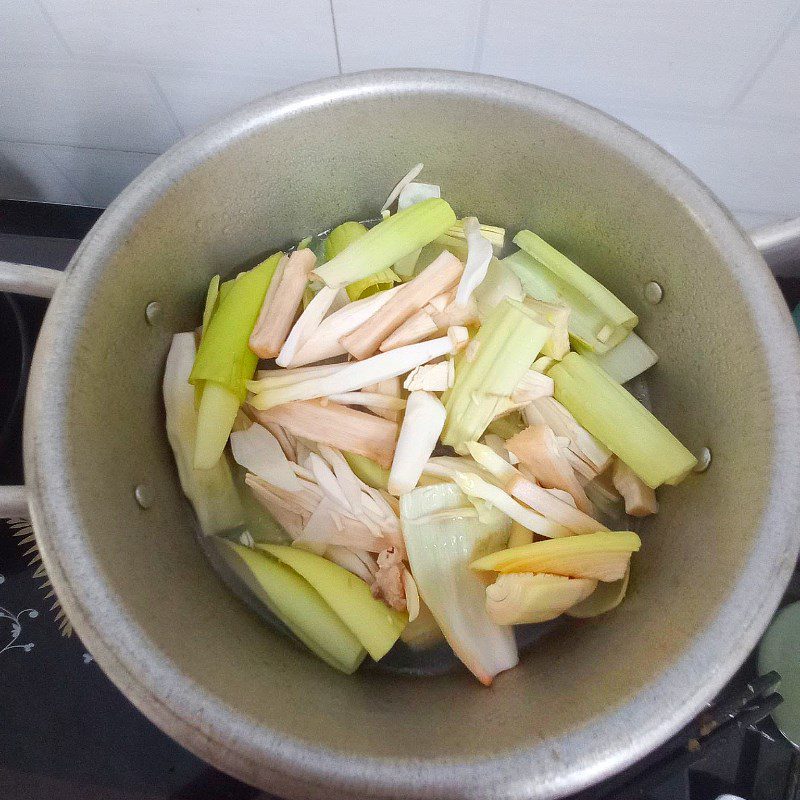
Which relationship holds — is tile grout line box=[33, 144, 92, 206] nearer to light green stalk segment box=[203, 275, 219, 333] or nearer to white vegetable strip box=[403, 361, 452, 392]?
light green stalk segment box=[203, 275, 219, 333]

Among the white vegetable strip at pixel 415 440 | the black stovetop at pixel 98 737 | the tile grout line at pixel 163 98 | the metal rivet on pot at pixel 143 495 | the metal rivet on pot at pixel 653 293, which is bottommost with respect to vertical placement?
the black stovetop at pixel 98 737

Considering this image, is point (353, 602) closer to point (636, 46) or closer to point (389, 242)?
point (389, 242)

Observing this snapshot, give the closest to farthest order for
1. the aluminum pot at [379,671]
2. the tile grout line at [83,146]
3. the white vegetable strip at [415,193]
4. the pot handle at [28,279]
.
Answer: the aluminum pot at [379,671]
the pot handle at [28,279]
the white vegetable strip at [415,193]
the tile grout line at [83,146]

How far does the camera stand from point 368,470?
2.19 ft

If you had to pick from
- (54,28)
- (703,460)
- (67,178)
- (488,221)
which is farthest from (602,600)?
(67,178)

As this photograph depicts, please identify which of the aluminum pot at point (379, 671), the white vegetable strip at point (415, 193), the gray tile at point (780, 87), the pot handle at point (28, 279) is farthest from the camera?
the white vegetable strip at point (415, 193)

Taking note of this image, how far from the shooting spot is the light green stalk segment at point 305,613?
615mm

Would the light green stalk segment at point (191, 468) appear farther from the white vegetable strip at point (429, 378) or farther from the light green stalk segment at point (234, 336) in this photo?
the white vegetable strip at point (429, 378)

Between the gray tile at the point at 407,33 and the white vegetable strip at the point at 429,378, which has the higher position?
the gray tile at the point at 407,33

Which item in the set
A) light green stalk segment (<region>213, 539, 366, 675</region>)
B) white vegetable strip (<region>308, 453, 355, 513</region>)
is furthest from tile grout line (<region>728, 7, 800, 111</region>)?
light green stalk segment (<region>213, 539, 366, 675</region>)

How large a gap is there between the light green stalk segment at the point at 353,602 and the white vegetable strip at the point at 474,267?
33cm

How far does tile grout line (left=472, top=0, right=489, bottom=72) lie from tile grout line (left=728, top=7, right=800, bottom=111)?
314 millimetres

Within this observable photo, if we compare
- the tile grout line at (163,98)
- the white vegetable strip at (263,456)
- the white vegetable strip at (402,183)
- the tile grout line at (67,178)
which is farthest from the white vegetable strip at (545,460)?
the tile grout line at (67,178)

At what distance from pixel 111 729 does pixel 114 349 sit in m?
0.44
